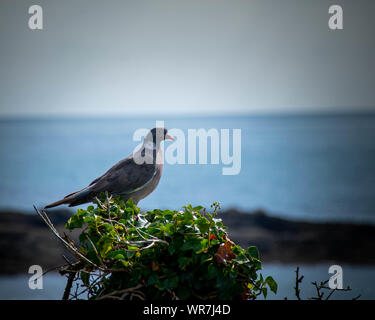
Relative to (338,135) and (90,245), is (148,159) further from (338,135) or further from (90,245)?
(338,135)

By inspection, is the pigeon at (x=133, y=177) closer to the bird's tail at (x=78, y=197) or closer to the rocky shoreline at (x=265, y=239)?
the bird's tail at (x=78, y=197)

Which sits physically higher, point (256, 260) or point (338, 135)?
point (338, 135)

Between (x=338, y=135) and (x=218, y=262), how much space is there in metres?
8.28

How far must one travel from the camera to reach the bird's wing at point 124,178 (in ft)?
8.54

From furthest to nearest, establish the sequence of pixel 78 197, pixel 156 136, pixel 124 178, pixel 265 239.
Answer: pixel 265 239 → pixel 156 136 → pixel 124 178 → pixel 78 197

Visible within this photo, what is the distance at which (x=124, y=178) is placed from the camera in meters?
2.64

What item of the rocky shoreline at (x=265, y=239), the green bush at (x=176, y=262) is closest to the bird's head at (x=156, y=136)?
the green bush at (x=176, y=262)

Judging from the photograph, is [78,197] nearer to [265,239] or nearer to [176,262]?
[176,262]

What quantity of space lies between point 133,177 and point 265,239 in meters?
3.45

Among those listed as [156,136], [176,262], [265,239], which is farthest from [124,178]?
[265,239]

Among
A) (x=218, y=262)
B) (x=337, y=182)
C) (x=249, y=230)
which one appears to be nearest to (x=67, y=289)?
(x=218, y=262)

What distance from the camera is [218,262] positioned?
1336 millimetres

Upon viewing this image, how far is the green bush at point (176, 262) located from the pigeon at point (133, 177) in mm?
1094

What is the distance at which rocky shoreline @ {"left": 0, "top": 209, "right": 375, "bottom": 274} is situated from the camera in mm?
5535
